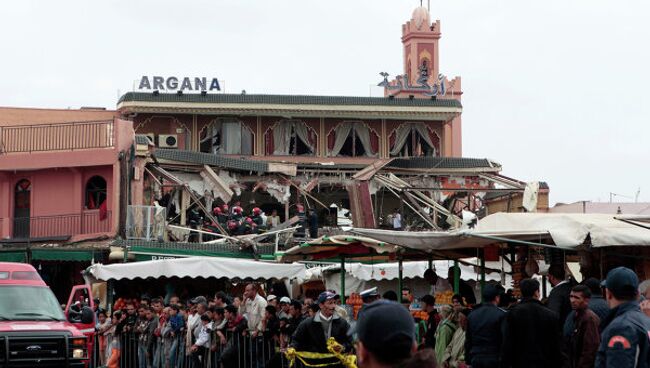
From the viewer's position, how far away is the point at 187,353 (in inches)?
888

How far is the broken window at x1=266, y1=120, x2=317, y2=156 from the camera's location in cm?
5612

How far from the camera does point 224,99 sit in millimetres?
54812

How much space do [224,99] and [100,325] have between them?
29.2 meters

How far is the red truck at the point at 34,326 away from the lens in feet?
59.6

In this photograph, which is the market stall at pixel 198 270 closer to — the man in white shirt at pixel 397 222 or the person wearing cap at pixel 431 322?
the person wearing cap at pixel 431 322

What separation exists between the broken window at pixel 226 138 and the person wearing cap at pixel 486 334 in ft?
139

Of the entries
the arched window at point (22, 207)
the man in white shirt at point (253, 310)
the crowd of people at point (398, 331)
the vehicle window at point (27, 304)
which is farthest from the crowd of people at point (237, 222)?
the vehicle window at point (27, 304)

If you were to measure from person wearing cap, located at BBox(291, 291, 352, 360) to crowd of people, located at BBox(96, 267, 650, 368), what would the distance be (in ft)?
0.04

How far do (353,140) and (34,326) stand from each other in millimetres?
38784

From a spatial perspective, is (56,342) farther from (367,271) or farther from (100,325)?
(367,271)

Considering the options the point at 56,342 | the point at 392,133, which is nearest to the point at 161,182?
the point at 392,133

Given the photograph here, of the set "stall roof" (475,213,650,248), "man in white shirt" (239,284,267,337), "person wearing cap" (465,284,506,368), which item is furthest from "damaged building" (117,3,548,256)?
"person wearing cap" (465,284,506,368)

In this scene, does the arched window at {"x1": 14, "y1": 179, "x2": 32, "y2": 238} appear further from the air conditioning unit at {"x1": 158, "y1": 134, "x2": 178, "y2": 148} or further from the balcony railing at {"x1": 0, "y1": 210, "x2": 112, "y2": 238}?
the air conditioning unit at {"x1": 158, "y1": 134, "x2": 178, "y2": 148}

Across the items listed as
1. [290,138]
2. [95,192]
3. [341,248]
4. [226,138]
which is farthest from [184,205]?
[341,248]
